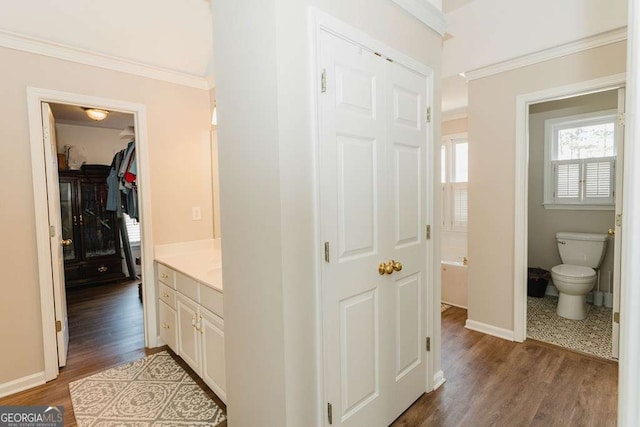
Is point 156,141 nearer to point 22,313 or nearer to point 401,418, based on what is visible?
point 22,313

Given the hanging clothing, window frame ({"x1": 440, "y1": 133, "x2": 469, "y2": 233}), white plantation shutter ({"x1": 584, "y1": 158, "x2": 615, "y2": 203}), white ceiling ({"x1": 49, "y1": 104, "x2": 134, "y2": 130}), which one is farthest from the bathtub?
white ceiling ({"x1": 49, "y1": 104, "x2": 134, "y2": 130})

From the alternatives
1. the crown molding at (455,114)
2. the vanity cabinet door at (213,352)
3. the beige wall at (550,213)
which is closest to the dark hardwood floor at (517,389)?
the vanity cabinet door at (213,352)

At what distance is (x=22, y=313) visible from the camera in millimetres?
2352

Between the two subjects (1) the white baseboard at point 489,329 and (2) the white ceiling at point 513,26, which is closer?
(2) the white ceiling at point 513,26

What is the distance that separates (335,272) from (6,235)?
7.90ft

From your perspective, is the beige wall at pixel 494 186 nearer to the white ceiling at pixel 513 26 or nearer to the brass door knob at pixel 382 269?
the white ceiling at pixel 513 26

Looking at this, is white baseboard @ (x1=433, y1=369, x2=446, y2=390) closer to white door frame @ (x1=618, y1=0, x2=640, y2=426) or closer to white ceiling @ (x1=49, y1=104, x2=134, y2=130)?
white door frame @ (x1=618, y1=0, x2=640, y2=426)

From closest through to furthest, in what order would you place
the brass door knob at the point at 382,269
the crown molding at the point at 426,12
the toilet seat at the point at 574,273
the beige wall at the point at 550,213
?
the brass door knob at the point at 382,269 → the crown molding at the point at 426,12 → the toilet seat at the point at 574,273 → the beige wall at the point at 550,213

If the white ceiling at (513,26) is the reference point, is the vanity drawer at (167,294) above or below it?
below

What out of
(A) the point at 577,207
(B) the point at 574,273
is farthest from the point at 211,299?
(A) the point at 577,207

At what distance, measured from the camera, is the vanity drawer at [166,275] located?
8.40 ft

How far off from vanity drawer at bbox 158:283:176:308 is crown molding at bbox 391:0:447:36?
101 inches

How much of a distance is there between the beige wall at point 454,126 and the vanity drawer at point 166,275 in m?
4.15

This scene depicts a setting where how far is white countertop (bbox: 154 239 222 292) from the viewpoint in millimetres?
2176
